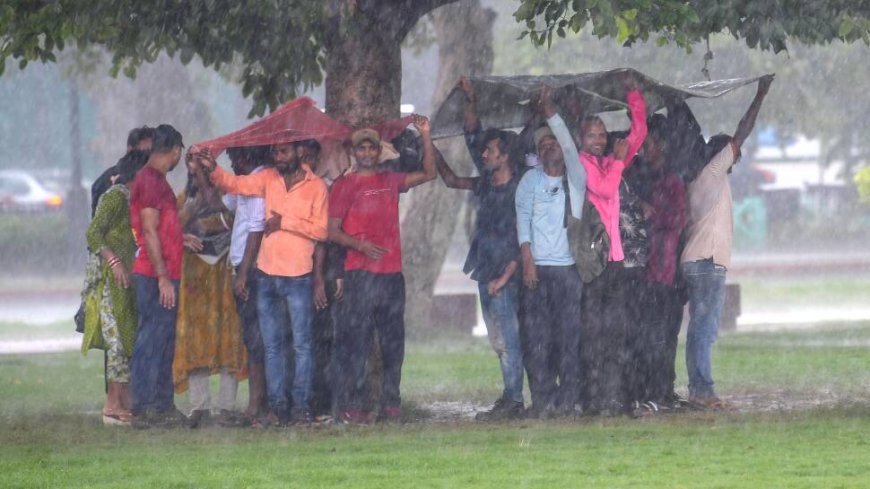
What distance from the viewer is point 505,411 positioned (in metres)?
11.1

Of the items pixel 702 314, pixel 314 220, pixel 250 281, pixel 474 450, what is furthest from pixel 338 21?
pixel 474 450

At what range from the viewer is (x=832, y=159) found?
144 ft

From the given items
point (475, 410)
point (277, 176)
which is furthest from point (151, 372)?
point (475, 410)

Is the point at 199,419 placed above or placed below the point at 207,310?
below

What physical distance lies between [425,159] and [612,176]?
1233mm

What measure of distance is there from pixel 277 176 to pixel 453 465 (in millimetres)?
2765

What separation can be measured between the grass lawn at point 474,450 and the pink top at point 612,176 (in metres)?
1.24

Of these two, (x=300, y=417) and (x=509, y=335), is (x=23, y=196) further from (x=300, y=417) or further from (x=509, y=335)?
(x=509, y=335)

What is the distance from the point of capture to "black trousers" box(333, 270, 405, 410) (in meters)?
10.8

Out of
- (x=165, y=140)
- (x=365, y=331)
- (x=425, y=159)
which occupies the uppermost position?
(x=165, y=140)

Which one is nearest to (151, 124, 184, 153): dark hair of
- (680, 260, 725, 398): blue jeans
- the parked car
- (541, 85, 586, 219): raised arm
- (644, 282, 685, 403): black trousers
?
(541, 85, 586, 219): raised arm

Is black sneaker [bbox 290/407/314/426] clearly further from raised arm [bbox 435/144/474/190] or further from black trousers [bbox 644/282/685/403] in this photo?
black trousers [bbox 644/282/685/403]

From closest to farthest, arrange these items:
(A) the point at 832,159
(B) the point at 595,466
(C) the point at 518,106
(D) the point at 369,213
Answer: (B) the point at 595,466, (D) the point at 369,213, (C) the point at 518,106, (A) the point at 832,159

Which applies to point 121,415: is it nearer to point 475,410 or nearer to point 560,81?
point 475,410
